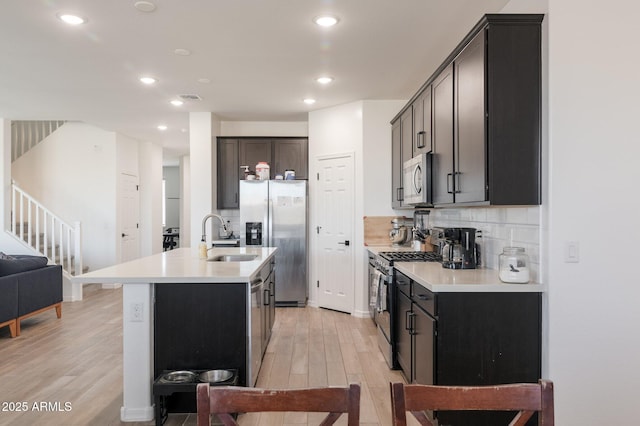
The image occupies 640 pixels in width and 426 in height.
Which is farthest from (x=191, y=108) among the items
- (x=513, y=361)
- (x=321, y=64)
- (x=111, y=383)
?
(x=513, y=361)

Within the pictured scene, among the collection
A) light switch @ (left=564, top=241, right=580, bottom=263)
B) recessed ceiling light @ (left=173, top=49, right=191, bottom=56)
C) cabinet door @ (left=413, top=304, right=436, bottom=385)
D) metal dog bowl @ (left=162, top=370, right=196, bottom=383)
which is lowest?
metal dog bowl @ (left=162, top=370, right=196, bottom=383)

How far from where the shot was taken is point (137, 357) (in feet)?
8.59

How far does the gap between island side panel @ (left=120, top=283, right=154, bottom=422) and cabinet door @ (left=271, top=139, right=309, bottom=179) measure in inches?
154

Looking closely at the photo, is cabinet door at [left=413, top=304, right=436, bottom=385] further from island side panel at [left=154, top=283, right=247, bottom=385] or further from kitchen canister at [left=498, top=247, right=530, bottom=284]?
island side panel at [left=154, top=283, right=247, bottom=385]

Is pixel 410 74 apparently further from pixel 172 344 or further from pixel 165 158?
pixel 165 158

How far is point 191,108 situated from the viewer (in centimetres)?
582

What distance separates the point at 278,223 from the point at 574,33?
14.2 feet

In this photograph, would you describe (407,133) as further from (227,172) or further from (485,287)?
(227,172)

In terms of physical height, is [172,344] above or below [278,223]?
below

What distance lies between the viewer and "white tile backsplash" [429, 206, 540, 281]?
2.48 meters

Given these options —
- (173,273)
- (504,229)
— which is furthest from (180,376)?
(504,229)

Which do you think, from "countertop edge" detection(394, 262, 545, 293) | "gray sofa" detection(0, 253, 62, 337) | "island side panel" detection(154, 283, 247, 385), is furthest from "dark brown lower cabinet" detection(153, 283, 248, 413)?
"gray sofa" detection(0, 253, 62, 337)

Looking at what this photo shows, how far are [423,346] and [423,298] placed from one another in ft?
1.01

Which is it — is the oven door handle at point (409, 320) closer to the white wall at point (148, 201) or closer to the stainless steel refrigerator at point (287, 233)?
the stainless steel refrigerator at point (287, 233)
